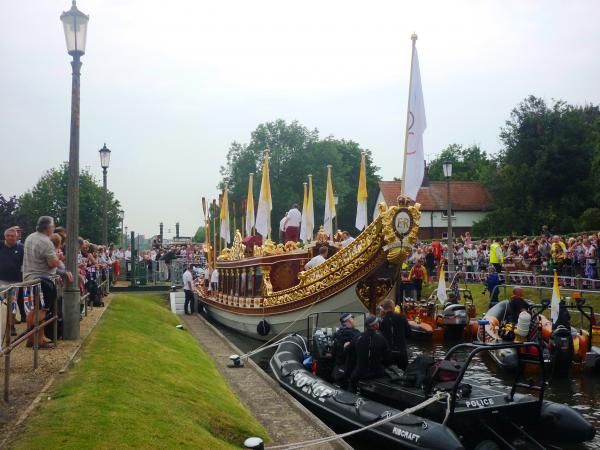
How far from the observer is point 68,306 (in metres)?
11.2

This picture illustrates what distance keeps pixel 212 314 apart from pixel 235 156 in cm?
4358

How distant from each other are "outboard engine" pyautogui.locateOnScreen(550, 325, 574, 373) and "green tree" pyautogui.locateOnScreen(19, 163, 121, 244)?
3415 centimetres

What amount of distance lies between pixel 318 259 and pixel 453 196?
1829 inches

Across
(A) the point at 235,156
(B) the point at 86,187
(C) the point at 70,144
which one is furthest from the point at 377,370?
(A) the point at 235,156

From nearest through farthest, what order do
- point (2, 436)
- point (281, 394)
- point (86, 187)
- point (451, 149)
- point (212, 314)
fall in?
point (2, 436) → point (281, 394) → point (212, 314) → point (86, 187) → point (451, 149)

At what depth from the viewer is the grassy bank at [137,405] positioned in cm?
614

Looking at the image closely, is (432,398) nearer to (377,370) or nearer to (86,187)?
(377,370)

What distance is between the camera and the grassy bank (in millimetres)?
6141

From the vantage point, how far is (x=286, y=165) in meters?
68.7

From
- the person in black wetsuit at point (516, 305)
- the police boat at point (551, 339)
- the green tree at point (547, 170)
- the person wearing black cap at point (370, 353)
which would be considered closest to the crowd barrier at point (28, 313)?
the person wearing black cap at point (370, 353)

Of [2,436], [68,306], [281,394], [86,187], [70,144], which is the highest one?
[86,187]

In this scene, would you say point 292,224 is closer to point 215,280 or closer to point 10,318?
point 215,280

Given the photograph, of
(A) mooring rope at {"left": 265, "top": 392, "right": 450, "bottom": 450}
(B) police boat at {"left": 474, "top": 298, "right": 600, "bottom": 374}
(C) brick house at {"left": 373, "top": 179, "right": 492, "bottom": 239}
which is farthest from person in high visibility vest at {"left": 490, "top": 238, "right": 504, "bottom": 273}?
(C) brick house at {"left": 373, "top": 179, "right": 492, "bottom": 239}

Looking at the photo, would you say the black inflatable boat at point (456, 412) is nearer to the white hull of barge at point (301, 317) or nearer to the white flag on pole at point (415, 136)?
the white hull of barge at point (301, 317)
